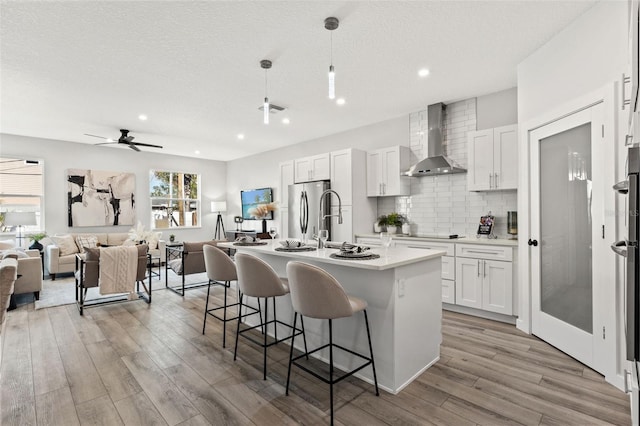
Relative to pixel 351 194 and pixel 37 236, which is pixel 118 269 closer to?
pixel 37 236

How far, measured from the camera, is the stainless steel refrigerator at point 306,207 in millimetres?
5457

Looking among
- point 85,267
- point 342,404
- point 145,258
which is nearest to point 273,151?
point 145,258

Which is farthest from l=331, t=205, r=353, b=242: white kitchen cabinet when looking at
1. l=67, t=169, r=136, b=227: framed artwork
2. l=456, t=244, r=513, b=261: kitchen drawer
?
l=67, t=169, r=136, b=227: framed artwork

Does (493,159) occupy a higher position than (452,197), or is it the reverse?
(493,159)

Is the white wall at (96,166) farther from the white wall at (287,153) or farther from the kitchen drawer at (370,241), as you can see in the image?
the kitchen drawer at (370,241)

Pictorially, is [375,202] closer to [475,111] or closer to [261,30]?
[475,111]

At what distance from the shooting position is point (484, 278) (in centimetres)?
379

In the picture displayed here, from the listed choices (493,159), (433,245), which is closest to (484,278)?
(433,245)

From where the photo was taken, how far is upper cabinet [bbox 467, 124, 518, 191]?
385cm

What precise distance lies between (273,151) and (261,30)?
5242 millimetres

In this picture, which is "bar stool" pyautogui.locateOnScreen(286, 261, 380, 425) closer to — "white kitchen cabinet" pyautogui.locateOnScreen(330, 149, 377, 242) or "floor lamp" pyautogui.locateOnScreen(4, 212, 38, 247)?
"white kitchen cabinet" pyautogui.locateOnScreen(330, 149, 377, 242)

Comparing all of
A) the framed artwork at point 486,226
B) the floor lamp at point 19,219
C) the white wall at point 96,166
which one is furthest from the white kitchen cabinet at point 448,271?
the white wall at point 96,166

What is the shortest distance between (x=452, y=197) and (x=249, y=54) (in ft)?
10.9

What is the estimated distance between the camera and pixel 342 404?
6.84ft
